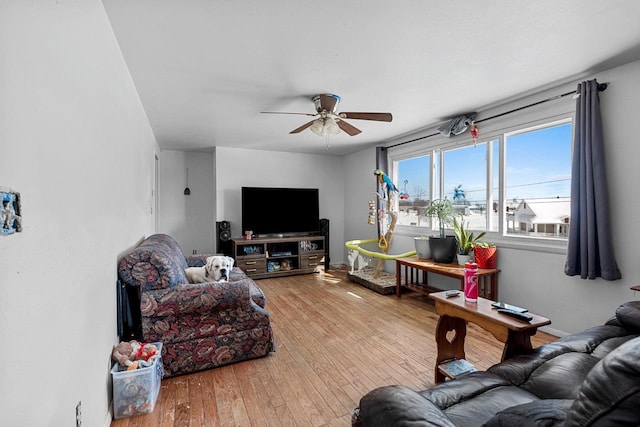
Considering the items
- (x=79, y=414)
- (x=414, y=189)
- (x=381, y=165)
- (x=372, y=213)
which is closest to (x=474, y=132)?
(x=414, y=189)

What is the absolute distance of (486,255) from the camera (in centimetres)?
330

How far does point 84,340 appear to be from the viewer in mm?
1289

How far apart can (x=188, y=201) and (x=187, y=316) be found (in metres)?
4.04

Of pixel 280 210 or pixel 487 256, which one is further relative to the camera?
pixel 280 210

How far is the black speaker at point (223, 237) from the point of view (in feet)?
17.0

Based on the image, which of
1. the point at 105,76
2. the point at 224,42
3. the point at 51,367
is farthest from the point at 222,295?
the point at 224,42

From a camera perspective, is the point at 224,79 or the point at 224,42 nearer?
the point at 224,42

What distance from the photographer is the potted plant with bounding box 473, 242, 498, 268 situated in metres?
3.30

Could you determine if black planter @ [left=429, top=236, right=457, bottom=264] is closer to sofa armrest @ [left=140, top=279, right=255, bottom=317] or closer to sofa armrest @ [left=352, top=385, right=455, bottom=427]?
sofa armrest @ [left=140, top=279, right=255, bottom=317]

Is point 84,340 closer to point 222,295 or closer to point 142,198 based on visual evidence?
point 222,295

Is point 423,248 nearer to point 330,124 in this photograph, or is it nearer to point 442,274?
point 442,274

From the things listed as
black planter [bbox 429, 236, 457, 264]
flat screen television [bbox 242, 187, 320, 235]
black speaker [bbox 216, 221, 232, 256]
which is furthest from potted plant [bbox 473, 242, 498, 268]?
Result: black speaker [bbox 216, 221, 232, 256]

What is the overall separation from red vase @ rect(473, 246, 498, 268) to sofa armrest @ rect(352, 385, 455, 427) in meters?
2.75

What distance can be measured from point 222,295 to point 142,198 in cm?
169
